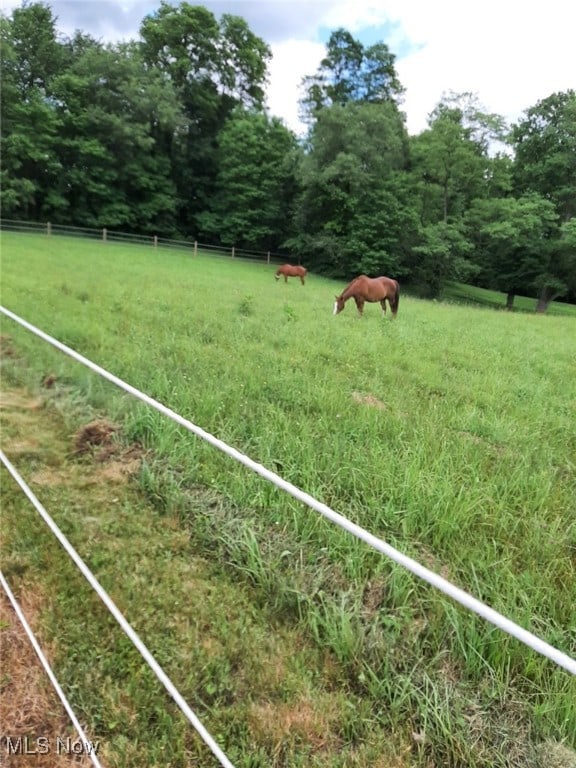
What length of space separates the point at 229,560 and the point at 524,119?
30985mm

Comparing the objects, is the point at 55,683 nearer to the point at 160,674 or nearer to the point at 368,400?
the point at 160,674

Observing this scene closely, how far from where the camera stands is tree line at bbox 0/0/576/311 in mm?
22812

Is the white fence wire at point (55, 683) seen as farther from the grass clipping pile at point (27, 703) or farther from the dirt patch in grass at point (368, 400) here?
the dirt patch in grass at point (368, 400)

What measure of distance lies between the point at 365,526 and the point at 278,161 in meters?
31.3

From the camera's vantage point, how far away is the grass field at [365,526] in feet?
4.85

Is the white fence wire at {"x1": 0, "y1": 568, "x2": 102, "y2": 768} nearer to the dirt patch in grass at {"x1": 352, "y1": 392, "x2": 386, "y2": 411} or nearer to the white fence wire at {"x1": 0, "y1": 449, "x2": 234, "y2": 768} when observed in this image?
the white fence wire at {"x1": 0, "y1": 449, "x2": 234, "y2": 768}

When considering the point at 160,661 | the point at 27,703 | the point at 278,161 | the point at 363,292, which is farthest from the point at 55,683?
the point at 278,161

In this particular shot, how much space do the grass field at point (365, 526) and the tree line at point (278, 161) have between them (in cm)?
2066

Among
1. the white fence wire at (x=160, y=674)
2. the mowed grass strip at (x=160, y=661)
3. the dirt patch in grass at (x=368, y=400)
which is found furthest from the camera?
the dirt patch in grass at (x=368, y=400)

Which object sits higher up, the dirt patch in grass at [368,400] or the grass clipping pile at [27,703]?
the dirt patch in grass at [368,400]

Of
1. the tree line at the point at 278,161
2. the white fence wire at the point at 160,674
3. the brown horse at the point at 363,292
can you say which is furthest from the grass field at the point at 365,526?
the tree line at the point at 278,161

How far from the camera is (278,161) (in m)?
29.6

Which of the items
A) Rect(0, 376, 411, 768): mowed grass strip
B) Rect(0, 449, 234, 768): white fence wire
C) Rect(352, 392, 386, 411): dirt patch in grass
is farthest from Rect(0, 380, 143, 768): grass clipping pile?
Rect(352, 392, 386, 411): dirt patch in grass

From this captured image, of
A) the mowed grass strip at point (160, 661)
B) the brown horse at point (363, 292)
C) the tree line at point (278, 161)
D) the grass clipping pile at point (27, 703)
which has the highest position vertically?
the tree line at point (278, 161)
